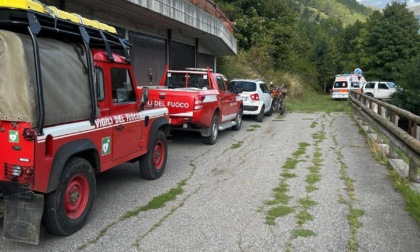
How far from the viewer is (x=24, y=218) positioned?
4.00m

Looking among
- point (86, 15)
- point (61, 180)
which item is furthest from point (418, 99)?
point (61, 180)

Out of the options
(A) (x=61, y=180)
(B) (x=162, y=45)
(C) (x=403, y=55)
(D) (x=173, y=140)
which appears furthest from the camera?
(C) (x=403, y=55)

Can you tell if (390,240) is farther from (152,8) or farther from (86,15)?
(86,15)

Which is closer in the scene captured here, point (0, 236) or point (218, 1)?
point (0, 236)

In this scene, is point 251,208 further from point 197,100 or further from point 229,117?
point 229,117

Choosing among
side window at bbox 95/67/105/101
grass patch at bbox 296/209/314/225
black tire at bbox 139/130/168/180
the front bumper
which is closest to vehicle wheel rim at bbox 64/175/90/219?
side window at bbox 95/67/105/101

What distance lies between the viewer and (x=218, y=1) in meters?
36.4

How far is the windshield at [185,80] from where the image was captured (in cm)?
1106

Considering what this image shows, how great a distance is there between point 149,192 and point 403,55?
42.6 metres

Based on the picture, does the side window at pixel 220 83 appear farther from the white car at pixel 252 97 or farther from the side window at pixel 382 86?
the side window at pixel 382 86

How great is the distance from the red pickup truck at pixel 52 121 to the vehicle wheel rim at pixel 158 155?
4.78ft

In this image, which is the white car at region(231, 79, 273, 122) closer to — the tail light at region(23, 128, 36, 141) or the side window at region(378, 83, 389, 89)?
the tail light at region(23, 128, 36, 141)

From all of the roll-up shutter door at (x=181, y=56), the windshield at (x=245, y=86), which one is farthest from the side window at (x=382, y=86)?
the windshield at (x=245, y=86)

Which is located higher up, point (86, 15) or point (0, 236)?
point (86, 15)
